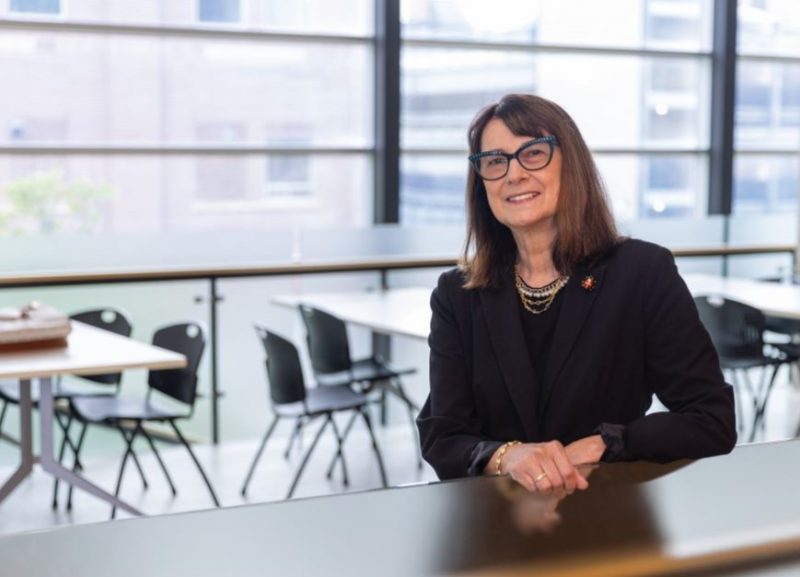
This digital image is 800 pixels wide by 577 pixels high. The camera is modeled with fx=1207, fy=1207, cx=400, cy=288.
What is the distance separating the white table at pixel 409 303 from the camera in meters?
4.94

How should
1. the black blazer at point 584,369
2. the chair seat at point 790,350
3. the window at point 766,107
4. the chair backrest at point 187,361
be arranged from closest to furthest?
1. the black blazer at point 584,369
2. the chair backrest at point 187,361
3. the chair seat at point 790,350
4. the window at point 766,107

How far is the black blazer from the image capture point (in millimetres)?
1915

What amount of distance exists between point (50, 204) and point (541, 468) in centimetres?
579

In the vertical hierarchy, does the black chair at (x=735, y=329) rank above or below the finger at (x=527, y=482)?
below

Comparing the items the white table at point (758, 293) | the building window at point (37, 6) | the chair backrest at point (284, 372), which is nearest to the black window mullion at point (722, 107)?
the white table at point (758, 293)

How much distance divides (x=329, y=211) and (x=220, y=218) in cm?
71

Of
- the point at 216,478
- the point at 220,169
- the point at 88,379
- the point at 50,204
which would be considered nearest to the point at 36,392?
the point at 88,379


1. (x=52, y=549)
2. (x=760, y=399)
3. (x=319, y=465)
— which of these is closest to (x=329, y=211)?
(x=319, y=465)

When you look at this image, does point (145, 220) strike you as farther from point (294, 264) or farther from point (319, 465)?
point (319, 465)

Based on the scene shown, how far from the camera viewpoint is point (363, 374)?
5.44 metres

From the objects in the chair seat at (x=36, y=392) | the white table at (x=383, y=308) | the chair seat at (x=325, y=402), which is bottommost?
the chair seat at (x=325, y=402)

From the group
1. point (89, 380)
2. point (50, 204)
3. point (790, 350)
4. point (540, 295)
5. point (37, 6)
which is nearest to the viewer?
point (540, 295)

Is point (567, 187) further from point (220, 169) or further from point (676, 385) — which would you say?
point (220, 169)

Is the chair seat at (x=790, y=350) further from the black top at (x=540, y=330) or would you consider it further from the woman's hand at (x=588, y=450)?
the woman's hand at (x=588, y=450)
